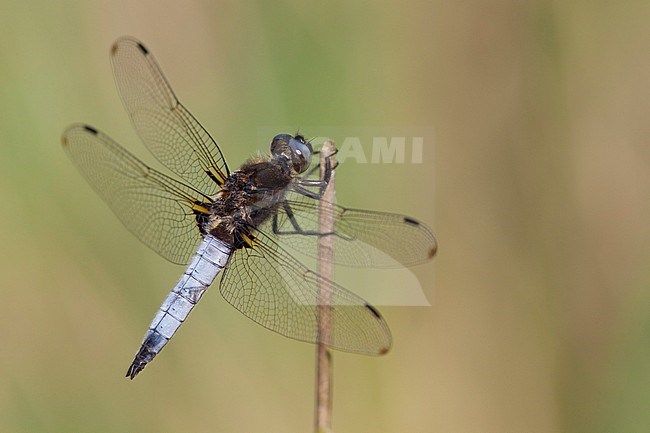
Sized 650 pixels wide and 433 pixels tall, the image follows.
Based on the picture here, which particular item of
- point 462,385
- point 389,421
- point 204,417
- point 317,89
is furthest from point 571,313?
point 204,417

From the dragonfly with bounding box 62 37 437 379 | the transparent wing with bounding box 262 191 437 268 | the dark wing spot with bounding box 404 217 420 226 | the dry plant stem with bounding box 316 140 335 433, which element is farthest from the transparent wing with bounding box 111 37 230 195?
the dark wing spot with bounding box 404 217 420 226

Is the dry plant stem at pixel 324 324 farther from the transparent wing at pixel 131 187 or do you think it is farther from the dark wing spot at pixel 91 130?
the dark wing spot at pixel 91 130

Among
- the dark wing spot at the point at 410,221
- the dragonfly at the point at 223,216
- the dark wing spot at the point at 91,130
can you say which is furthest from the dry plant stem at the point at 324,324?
the dark wing spot at the point at 91,130

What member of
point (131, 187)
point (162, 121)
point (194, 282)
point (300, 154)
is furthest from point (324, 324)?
point (162, 121)

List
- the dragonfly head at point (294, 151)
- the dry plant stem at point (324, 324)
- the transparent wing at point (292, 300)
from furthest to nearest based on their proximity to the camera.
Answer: the dragonfly head at point (294, 151), the transparent wing at point (292, 300), the dry plant stem at point (324, 324)

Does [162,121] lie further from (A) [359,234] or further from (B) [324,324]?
(B) [324,324]
